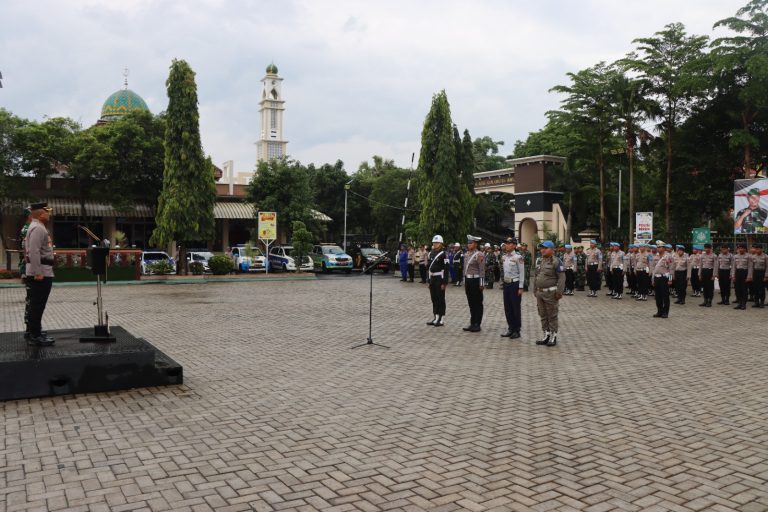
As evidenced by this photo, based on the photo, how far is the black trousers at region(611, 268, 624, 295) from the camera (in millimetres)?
20625

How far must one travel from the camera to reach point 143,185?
37094 mm

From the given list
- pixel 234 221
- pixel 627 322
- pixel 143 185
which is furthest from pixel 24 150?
pixel 627 322

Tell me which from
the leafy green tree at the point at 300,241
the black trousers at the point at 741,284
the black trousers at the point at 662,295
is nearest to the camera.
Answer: the black trousers at the point at 662,295

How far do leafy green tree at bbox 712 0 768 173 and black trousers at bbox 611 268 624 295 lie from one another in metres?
8.29

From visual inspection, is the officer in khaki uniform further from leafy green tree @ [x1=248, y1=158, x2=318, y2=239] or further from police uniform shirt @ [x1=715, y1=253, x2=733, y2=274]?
leafy green tree @ [x1=248, y1=158, x2=318, y2=239]

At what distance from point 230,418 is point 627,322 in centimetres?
1065

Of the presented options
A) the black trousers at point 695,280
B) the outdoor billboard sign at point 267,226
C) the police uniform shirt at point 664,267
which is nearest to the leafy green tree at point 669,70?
the black trousers at point 695,280

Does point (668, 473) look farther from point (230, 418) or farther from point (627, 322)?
point (627, 322)

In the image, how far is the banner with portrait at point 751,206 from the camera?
1998 centimetres

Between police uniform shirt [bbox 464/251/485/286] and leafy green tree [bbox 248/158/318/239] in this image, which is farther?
leafy green tree [bbox 248/158/318/239]

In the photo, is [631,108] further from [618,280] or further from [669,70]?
[618,280]

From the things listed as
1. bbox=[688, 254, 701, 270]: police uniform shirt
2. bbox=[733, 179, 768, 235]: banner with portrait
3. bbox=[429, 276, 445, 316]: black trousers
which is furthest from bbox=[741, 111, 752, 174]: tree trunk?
bbox=[429, 276, 445, 316]: black trousers

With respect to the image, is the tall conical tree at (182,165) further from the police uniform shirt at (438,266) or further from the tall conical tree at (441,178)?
the police uniform shirt at (438,266)

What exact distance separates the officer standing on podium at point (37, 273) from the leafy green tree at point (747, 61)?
76.9 feet
